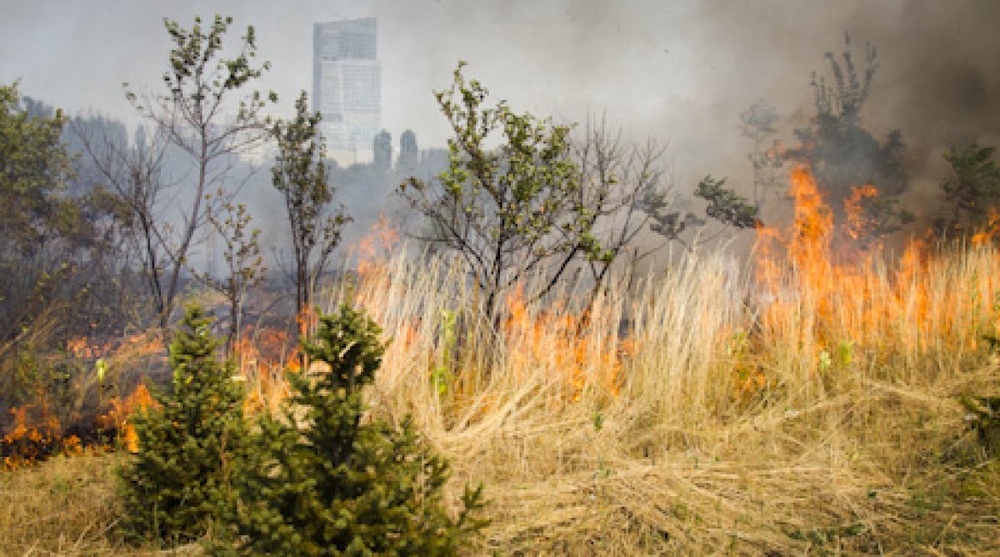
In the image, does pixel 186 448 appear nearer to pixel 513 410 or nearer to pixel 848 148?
pixel 513 410

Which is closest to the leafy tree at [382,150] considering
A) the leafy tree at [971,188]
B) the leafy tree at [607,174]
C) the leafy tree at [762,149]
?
the leafy tree at [762,149]

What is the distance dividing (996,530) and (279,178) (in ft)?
19.7

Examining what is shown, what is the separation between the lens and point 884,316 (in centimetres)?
487

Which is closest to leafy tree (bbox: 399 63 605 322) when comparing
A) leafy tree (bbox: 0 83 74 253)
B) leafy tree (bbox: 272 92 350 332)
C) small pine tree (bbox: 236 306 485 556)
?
leafy tree (bbox: 272 92 350 332)

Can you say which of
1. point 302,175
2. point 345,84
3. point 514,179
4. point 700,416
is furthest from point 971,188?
point 345,84

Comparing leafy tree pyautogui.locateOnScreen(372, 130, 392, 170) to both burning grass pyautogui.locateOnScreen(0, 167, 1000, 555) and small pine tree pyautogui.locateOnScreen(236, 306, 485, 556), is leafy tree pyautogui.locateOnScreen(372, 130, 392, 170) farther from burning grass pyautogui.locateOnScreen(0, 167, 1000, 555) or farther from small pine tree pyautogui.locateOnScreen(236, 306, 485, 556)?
small pine tree pyautogui.locateOnScreen(236, 306, 485, 556)

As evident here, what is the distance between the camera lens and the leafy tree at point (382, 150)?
63.5 ft

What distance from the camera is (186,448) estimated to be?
2385mm

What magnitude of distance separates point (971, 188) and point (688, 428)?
9637 mm

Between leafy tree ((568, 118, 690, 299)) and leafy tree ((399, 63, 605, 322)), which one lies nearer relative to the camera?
leafy tree ((399, 63, 605, 322))

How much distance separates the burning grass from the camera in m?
2.51

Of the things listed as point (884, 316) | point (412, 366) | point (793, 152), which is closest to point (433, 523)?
point (412, 366)

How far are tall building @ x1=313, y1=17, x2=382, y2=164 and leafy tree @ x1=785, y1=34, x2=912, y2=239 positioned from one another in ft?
38.6

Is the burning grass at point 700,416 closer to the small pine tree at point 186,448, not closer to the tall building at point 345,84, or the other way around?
the small pine tree at point 186,448
